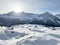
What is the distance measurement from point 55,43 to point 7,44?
6387 millimetres

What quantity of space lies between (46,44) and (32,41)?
1.77 m

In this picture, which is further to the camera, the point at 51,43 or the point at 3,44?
the point at 3,44

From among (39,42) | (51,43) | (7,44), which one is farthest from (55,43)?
(7,44)

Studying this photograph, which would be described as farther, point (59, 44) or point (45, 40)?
point (45, 40)

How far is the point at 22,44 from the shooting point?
68.0 feet

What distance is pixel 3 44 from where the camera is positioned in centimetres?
2297

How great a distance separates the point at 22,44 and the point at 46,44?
2.86 m

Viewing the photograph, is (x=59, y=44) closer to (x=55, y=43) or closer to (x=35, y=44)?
(x=55, y=43)

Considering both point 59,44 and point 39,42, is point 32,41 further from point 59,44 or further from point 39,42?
point 59,44

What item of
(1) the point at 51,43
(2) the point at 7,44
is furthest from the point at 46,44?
(2) the point at 7,44

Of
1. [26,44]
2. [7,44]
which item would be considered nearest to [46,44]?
[26,44]

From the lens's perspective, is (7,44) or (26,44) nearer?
(26,44)

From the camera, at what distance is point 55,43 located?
21156 mm

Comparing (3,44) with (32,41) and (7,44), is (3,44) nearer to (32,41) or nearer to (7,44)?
(7,44)
